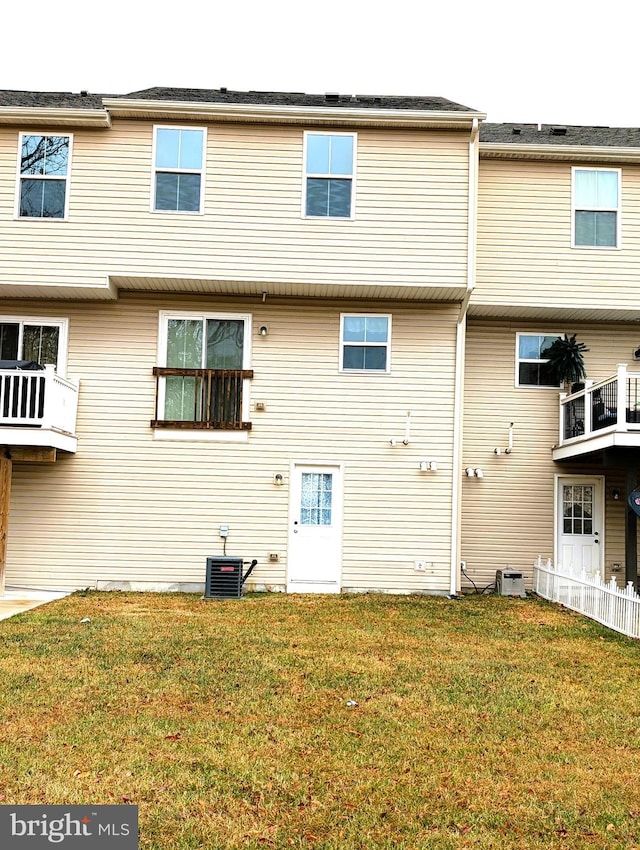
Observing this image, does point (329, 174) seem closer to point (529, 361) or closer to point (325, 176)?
point (325, 176)

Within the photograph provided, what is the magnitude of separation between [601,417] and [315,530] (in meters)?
4.78

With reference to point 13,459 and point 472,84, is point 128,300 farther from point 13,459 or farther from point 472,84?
point 472,84

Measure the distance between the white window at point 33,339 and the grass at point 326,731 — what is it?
476 cm

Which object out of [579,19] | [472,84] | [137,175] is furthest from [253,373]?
[472,84]

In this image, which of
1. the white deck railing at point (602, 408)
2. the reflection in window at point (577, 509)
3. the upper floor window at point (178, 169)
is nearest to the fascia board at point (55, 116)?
the upper floor window at point (178, 169)

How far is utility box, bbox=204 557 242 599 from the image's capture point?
37.0 ft

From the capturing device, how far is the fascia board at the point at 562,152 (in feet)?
42.8

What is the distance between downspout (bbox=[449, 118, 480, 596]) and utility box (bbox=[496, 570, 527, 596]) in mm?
941

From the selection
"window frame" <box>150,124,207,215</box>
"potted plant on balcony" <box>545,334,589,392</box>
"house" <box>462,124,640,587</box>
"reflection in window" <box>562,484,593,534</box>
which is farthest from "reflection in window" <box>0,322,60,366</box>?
"reflection in window" <box>562,484,593,534</box>

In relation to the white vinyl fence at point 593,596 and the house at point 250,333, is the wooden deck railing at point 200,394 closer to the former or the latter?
the house at point 250,333

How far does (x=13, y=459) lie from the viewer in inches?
452

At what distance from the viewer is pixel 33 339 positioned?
41.0 ft

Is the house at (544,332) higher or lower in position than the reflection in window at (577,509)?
higher

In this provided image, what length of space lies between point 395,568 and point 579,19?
24.7 meters
